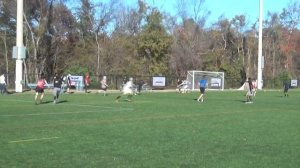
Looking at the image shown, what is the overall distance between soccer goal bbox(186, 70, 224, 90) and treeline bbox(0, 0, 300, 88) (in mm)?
9094

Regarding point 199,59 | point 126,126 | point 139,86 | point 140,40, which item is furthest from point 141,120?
point 199,59

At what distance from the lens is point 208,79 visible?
2493 inches

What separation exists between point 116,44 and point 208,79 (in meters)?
15.6

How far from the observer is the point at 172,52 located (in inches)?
2926

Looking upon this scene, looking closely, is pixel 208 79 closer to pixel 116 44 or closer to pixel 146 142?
pixel 116 44

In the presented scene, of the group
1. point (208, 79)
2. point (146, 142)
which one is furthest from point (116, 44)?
point (146, 142)

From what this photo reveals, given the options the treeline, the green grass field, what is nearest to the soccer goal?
the treeline

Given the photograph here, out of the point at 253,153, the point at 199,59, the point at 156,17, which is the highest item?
the point at 156,17

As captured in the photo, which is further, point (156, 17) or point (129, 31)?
point (129, 31)

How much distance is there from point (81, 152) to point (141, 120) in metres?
8.14

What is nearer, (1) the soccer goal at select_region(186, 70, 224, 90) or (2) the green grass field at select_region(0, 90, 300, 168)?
(2) the green grass field at select_region(0, 90, 300, 168)

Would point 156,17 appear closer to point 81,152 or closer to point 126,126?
point 126,126

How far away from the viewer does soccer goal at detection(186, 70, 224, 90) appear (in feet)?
203

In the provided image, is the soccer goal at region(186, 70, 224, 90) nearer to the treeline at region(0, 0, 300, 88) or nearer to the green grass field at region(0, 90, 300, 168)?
the treeline at region(0, 0, 300, 88)
